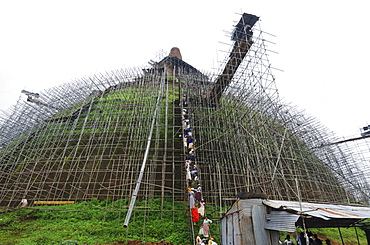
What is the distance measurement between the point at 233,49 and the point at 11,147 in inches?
664

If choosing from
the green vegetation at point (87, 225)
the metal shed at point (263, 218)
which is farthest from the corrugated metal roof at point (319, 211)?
the green vegetation at point (87, 225)

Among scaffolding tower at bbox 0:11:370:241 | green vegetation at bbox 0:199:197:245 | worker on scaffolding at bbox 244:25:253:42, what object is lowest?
green vegetation at bbox 0:199:197:245

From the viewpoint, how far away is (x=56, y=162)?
13.6 m

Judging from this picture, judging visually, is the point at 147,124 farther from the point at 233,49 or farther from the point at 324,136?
the point at 324,136

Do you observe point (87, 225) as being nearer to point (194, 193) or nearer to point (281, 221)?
point (194, 193)

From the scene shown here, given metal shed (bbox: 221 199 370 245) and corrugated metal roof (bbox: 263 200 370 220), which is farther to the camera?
metal shed (bbox: 221 199 370 245)

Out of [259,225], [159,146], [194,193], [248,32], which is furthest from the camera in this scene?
[159,146]

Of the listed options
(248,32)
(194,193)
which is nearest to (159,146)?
(194,193)

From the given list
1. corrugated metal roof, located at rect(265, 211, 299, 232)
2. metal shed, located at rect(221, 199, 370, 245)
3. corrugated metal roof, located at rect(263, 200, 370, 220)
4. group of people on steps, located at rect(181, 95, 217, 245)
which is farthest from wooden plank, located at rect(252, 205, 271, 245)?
group of people on steps, located at rect(181, 95, 217, 245)

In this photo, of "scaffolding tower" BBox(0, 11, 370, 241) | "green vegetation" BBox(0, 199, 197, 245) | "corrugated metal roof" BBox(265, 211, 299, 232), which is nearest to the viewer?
"corrugated metal roof" BBox(265, 211, 299, 232)

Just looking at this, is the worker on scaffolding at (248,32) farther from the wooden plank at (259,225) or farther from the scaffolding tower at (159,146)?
the wooden plank at (259,225)

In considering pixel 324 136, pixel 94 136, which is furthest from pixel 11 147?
pixel 324 136

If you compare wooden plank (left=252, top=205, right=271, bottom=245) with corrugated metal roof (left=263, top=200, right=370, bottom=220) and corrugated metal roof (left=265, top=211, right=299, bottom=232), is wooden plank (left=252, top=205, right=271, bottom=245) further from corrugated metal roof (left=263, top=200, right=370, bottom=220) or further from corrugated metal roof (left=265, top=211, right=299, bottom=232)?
corrugated metal roof (left=263, top=200, right=370, bottom=220)

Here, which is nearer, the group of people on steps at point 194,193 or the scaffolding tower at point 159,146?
the group of people on steps at point 194,193
